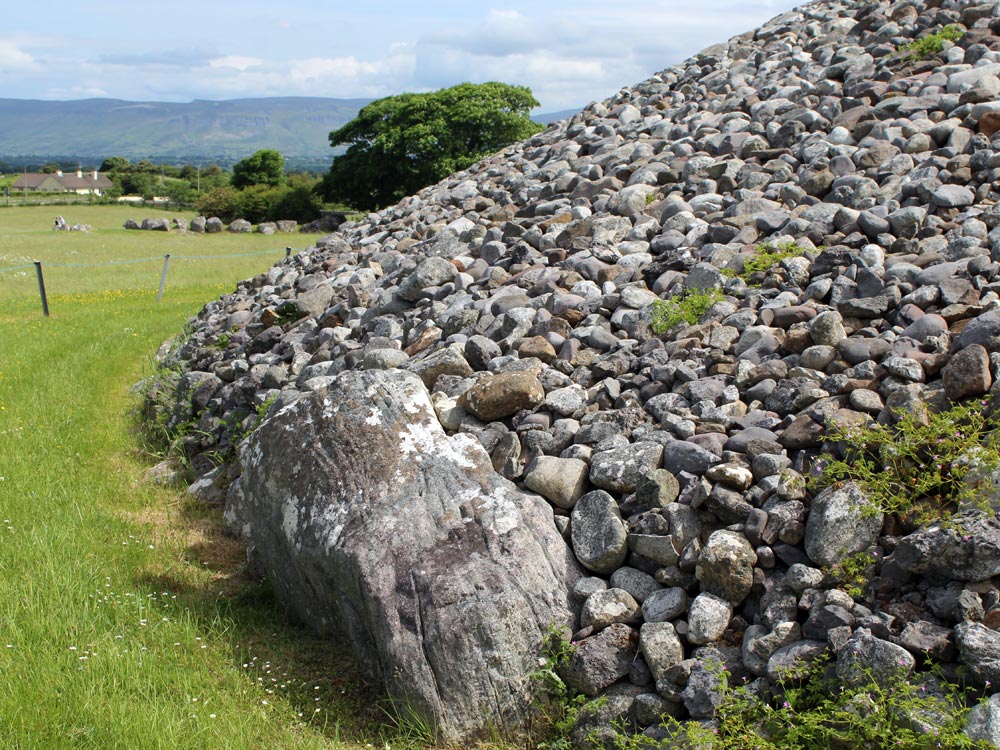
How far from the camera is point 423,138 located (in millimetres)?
45156

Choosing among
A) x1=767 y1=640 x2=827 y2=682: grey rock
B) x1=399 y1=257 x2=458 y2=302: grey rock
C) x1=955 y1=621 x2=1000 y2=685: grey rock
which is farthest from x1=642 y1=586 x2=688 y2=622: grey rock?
x1=399 y1=257 x2=458 y2=302: grey rock

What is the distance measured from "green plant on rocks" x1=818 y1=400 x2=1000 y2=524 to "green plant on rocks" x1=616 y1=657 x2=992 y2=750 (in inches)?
32.9

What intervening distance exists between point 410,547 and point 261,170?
69.0 m

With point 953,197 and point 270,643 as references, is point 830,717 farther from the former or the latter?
point 953,197

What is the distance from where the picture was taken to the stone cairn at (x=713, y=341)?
398cm

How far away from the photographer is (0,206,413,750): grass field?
13.6 ft

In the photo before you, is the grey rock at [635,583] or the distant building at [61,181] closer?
the grey rock at [635,583]

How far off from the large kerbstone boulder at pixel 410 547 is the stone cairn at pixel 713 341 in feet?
0.94

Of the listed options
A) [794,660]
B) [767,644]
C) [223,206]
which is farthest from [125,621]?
[223,206]

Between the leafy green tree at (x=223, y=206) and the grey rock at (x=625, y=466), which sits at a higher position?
the leafy green tree at (x=223, y=206)

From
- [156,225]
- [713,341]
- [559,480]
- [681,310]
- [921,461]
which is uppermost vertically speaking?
[681,310]

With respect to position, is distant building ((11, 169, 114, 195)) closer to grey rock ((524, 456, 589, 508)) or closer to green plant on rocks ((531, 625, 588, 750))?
grey rock ((524, 456, 589, 508))

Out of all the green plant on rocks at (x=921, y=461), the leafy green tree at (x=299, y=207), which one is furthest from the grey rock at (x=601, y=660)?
the leafy green tree at (x=299, y=207)

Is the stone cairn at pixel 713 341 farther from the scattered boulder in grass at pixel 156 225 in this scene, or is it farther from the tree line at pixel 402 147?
the scattered boulder in grass at pixel 156 225
